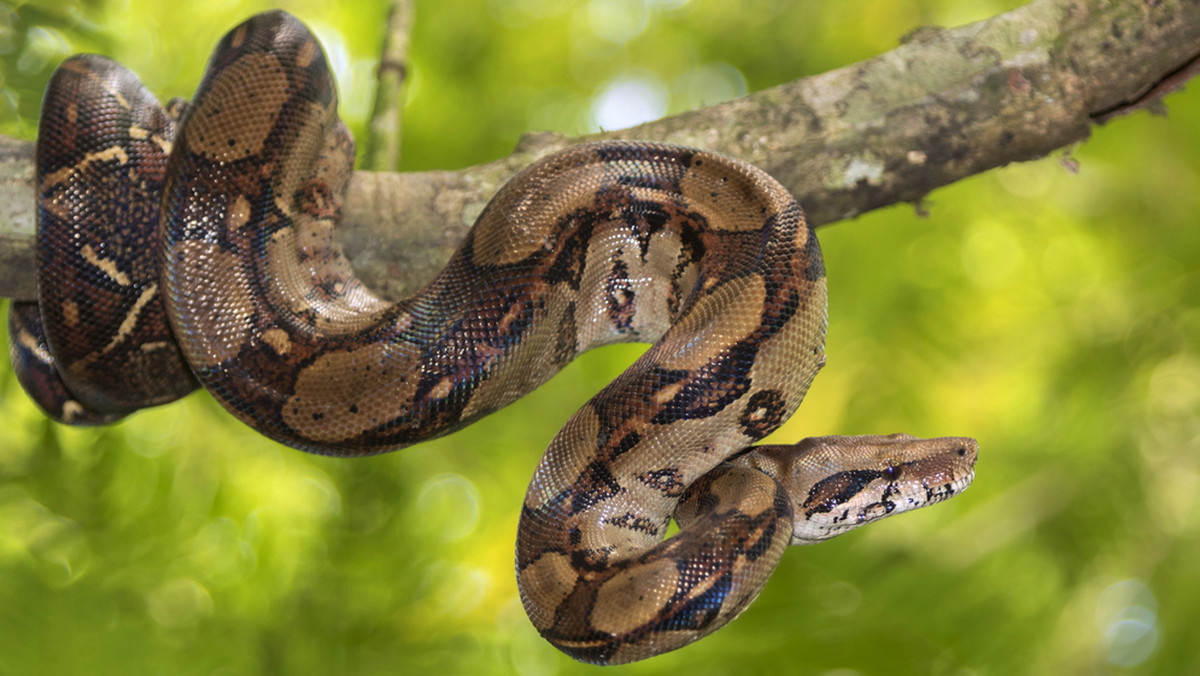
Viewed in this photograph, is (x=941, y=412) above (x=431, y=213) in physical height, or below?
below

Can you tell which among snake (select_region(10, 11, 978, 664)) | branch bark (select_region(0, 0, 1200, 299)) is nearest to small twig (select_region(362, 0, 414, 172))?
branch bark (select_region(0, 0, 1200, 299))

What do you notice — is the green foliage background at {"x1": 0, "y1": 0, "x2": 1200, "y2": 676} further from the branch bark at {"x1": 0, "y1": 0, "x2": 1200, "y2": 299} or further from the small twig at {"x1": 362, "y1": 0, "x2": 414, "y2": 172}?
the small twig at {"x1": 362, "y1": 0, "x2": 414, "y2": 172}

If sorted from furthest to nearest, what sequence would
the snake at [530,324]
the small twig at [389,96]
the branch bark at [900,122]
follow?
1. the small twig at [389,96]
2. the branch bark at [900,122]
3. the snake at [530,324]

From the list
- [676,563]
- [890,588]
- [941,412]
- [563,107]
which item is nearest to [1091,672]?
[890,588]

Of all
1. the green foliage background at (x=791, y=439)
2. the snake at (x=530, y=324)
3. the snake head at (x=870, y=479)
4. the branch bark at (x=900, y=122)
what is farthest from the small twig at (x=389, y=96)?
the snake head at (x=870, y=479)

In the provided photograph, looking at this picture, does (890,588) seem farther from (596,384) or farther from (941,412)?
(596,384)

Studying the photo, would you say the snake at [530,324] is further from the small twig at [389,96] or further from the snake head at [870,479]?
the small twig at [389,96]
